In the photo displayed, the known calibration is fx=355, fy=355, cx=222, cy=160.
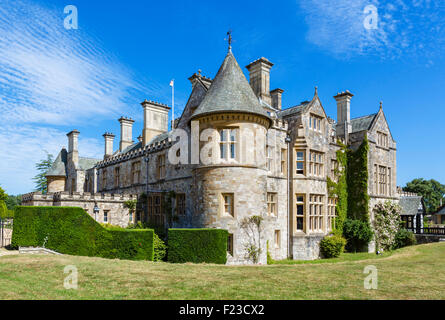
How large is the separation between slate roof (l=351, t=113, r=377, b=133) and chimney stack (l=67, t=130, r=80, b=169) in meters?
29.3

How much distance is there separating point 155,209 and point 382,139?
68.7 feet

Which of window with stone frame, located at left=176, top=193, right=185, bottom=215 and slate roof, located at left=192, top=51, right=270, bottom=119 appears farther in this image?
window with stone frame, located at left=176, top=193, right=185, bottom=215

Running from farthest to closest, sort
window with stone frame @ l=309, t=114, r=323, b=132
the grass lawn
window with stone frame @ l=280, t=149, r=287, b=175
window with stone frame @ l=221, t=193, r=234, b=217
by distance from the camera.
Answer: window with stone frame @ l=309, t=114, r=323, b=132 → window with stone frame @ l=280, t=149, r=287, b=175 → window with stone frame @ l=221, t=193, r=234, b=217 → the grass lawn

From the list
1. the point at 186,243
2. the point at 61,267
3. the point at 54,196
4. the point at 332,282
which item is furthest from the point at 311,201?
the point at 54,196

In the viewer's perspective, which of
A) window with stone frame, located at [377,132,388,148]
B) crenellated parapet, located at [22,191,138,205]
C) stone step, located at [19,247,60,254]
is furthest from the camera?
window with stone frame, located at [377,132,388,148]

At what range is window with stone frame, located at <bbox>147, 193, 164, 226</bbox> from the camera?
2802 centimetres

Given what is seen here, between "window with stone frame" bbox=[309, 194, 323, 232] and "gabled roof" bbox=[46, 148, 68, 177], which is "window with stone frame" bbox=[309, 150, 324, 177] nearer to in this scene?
"window with stone frame" bbox=[309, 194, 323, 232]

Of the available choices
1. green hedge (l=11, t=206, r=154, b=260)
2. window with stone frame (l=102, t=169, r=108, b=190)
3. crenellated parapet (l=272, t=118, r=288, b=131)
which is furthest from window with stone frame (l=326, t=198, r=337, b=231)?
window with stone frame (l=102, t=169, r=108, b=190)

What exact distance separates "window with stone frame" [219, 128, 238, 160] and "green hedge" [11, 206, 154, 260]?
600 centimetres

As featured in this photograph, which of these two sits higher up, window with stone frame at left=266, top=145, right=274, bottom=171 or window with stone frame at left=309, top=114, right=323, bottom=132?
window with stone frame at left=309, top=114, right=323, bottom=132

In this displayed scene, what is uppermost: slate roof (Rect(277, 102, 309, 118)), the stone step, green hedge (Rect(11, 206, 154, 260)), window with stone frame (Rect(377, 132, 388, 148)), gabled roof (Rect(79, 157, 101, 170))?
slate roof (Rect(277, 102, 309, 118))

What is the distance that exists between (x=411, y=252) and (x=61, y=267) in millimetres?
20813
